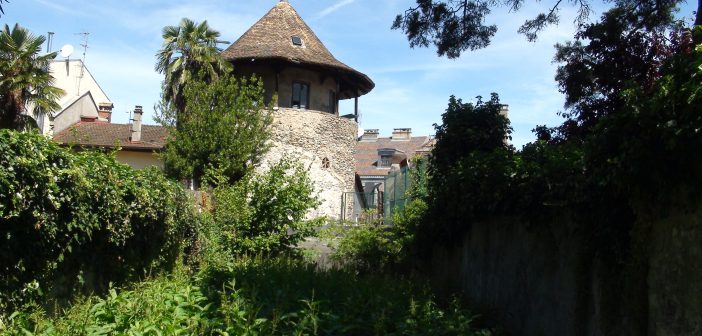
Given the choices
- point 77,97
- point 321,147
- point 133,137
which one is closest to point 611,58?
point 321,147

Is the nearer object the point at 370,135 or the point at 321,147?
the point at 321,147

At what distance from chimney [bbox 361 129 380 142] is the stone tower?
81.0ft

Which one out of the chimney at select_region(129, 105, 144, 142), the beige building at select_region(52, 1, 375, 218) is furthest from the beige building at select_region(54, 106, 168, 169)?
the beige building at select_region(52, 1, 375, 218)

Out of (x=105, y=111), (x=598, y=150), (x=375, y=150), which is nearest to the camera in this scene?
(x=598, y=150)

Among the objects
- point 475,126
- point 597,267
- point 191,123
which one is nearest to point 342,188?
point 191,123

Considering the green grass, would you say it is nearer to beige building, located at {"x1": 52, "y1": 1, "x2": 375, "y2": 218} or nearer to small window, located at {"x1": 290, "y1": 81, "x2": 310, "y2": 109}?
beige building, located at {"x1": 52, "y1": 1, "x2": 375, "y2": 218}

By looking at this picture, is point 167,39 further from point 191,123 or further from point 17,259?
point 17,259

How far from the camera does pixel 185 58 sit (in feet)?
97.9

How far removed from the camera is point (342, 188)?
32781 mm

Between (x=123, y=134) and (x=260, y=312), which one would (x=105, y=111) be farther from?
(x=260, y=312)

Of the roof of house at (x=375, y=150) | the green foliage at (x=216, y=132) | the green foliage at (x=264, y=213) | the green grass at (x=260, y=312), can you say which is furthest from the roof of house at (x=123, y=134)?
the green grass at (x=260, y=312)

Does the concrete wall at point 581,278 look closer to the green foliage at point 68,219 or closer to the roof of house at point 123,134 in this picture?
the green foliage at point 68,219

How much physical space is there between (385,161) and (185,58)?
2438 cm

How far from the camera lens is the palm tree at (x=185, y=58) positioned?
29.3 meters
